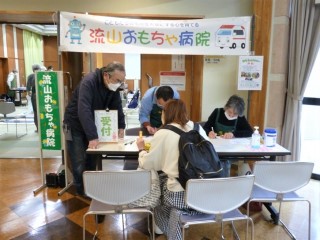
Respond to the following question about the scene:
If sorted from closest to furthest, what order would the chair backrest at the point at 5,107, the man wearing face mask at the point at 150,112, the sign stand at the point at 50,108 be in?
the man wearing face mask at the point at 150,112 < the sign stand at the point at 50,108 < the chair backrest at the point at 5,107

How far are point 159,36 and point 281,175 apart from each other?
6.71 feet

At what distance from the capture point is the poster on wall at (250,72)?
3239 mm

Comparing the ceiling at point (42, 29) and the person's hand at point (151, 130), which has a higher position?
the ceiling at point (42, 29)

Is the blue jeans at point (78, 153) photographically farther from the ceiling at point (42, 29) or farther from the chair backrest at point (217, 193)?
the ceiling at point (42, 29)

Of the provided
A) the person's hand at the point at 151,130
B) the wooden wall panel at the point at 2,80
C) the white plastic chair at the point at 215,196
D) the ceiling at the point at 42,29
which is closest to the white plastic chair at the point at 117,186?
the white plastic chair at the point at 215,196

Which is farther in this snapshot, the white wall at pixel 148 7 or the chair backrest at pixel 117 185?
the white wall at pixel 148 7

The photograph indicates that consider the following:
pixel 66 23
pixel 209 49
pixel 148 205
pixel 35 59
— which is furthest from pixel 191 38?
pixel 35 59

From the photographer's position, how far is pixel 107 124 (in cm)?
247

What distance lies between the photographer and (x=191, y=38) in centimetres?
317

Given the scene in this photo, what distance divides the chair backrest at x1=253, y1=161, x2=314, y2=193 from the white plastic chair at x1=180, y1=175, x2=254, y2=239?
243mm

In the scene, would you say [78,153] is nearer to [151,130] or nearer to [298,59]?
[151,130]

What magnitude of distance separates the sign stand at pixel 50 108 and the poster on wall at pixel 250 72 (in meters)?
2.09

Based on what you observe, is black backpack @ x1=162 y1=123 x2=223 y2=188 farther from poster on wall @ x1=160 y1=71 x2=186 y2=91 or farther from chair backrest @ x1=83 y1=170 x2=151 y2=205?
poster on wall @ x1=160 y1=71 x2=186 y2=91

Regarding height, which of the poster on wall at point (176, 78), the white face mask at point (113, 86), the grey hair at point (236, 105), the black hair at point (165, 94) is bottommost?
the grey hair at point (236, 105)
